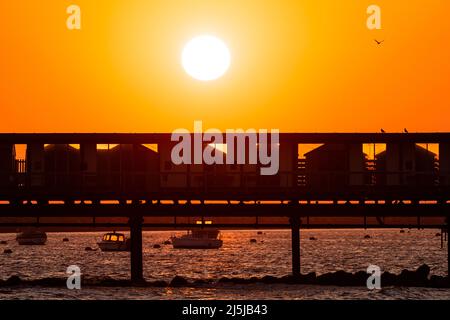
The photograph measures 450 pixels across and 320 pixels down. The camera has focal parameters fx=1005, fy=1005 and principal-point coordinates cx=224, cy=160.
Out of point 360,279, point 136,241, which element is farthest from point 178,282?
point 360,279

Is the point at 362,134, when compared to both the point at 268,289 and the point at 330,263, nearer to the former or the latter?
the point at 268,289

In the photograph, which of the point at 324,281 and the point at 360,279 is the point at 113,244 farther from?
the point at 324,281

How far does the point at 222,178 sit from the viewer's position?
57.5m

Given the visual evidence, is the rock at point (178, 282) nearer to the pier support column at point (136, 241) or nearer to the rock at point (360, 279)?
the pier support column at point (136, 241)

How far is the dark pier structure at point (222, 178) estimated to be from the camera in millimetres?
57031

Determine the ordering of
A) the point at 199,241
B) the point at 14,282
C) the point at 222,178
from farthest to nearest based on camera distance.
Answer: the point at 199,241, the point at 14,282, the point at 222,178

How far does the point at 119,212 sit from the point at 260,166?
8738 mm

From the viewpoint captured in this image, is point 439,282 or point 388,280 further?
point 388,280

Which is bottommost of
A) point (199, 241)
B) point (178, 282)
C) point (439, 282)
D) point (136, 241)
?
point (199, 241)

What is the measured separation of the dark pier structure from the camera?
187ft

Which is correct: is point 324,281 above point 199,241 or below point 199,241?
above

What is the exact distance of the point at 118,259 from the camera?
128750 mm

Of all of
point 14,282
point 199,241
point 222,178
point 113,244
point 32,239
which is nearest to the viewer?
point 222,178
